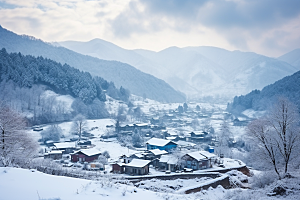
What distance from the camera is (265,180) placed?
39.1 feet

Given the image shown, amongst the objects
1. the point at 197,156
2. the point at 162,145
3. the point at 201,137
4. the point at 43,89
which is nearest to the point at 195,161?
the point at 197,156

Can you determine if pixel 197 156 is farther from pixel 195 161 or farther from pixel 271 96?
pixel 271 96

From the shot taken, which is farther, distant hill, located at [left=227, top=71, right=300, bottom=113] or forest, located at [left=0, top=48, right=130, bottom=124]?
distant hill, located at [left=227, top=71, right=300, bottom=113]

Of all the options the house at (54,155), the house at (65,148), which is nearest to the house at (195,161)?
the house at (54,155)

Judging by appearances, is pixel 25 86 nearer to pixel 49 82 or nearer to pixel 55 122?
pixel 49 82

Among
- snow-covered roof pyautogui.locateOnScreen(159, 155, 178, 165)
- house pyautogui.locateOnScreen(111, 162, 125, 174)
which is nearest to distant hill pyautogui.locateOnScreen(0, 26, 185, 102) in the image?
snow-covered roof pyautogui.locateOnScreen(159, 155, 178, 165)

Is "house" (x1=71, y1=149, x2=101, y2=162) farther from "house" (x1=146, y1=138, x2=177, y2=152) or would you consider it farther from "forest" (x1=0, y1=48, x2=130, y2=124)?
"forest" (x1=0, y1=48, x2=130, y2=124)

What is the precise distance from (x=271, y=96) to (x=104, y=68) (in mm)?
94481

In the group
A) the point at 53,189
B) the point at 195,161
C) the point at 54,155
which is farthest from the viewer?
the point at 54,155

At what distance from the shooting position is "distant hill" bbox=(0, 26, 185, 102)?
124 m

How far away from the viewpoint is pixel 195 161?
80.3 feet

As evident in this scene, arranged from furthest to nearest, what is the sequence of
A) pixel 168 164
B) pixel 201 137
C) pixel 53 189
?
pixel 201 137
pixel 168 164
pixel 53 189

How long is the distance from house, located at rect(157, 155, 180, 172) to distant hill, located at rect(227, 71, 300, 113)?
40.7 metres

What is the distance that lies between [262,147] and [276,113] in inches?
95.6
